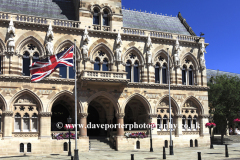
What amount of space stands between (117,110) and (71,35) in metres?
10.2

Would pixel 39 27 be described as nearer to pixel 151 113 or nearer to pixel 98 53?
pixel 98 53

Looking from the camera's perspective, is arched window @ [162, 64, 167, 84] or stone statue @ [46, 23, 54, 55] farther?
arched window @ [162, 64, 167, 84]

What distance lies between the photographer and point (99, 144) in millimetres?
34438

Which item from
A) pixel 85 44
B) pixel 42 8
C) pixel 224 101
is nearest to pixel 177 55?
pixel 85 44

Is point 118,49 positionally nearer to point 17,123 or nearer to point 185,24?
point 17,123

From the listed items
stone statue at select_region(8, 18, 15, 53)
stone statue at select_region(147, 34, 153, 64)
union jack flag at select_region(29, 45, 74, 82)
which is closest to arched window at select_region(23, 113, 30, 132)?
stone statue at select_region(8, 18, 15, 53)

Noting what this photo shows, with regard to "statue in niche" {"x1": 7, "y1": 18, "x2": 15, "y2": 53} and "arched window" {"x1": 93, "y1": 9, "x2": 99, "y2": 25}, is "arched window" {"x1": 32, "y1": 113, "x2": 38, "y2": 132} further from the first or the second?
"arched window" {"x1": 93, "y1": 9, "x2": 99, "y2": 25}

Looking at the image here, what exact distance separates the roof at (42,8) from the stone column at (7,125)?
479 inches

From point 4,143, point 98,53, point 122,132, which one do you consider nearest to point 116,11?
point 98,53

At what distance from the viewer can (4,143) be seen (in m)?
30.0

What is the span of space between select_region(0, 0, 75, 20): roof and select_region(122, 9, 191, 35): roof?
7703 millimetres

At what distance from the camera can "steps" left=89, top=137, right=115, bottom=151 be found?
33475mm

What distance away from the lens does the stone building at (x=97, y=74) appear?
31.4 meters

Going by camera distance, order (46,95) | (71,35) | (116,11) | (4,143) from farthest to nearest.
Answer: (116,11)
(71,35)
(46,95)
(4,143)
